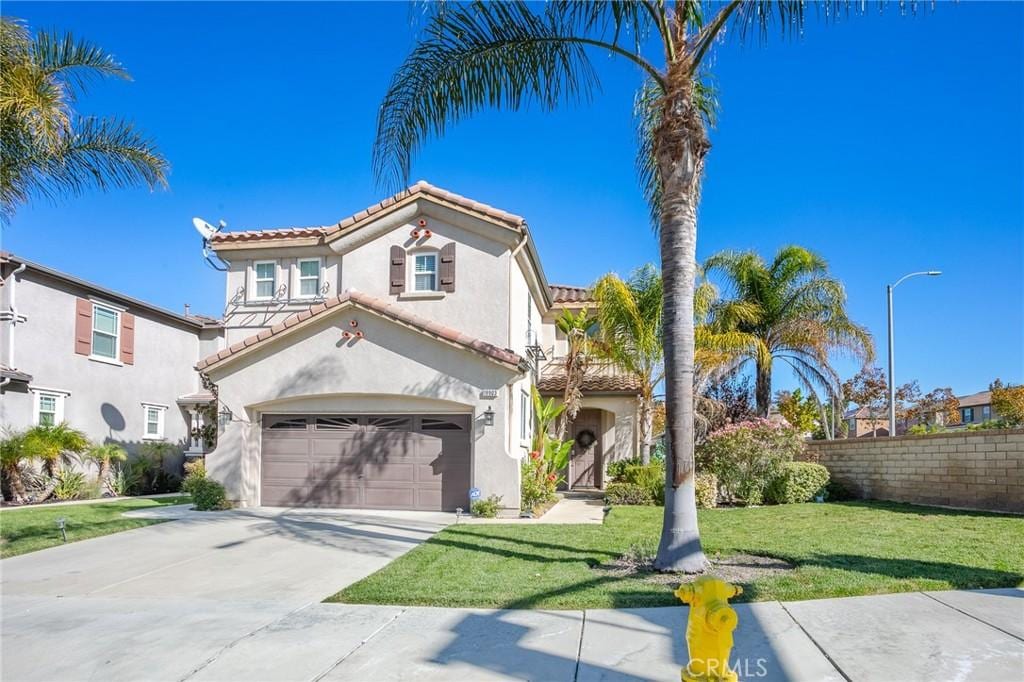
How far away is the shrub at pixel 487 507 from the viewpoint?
14.4m

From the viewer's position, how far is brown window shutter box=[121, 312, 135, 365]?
74.1 ft

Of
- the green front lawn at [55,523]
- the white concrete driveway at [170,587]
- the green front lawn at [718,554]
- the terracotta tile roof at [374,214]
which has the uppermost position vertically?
the terracotta tile roof at [374,214]

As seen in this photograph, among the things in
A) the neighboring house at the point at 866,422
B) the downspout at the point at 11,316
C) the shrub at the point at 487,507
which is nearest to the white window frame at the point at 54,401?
the downspout at the point at 11,316

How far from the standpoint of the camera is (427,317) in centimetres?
1762

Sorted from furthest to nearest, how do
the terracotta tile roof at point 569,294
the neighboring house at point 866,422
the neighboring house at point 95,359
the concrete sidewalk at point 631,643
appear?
the neighboring house at point 866,422 → the terracotta tile roof at point 569,294 → the neighboring house at point 95,359 → the concrete sidewalk at point 631,643

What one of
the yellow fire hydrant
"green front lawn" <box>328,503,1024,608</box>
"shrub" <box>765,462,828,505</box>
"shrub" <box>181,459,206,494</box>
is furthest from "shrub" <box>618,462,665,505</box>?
the yellow fire hydrant

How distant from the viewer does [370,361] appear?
15.6 m

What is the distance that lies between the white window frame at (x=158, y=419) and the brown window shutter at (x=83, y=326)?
3.12m

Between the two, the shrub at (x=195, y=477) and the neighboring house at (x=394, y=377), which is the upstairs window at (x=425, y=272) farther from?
the shrub at (x=195, y=477)

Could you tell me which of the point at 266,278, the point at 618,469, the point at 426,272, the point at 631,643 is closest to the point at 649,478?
the point at 618,469

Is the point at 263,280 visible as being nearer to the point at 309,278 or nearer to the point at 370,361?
the point at 309,278

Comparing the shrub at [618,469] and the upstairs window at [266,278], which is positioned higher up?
the upstairs window at [266,278]

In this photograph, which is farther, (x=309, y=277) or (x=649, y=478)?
(x=309, y=277)

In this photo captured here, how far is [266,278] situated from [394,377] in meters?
6.47
